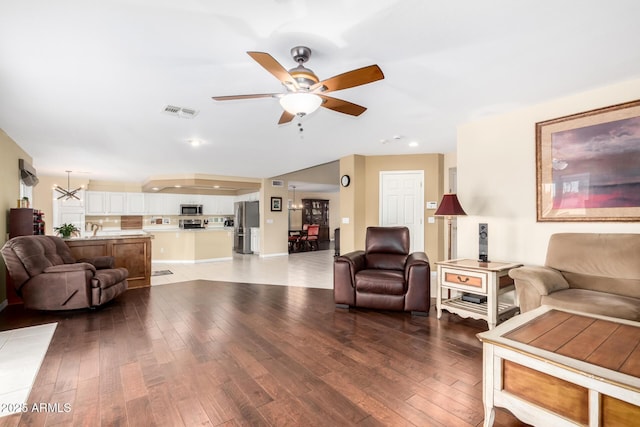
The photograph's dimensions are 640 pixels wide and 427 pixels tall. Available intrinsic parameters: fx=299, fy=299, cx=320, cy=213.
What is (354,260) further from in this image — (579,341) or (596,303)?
(579,341)

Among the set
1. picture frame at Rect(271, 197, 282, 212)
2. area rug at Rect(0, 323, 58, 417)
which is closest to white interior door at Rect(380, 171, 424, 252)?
picture frame at Rect(271, 197, 282, 212)

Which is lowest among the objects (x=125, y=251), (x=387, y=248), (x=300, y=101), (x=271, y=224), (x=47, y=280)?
(x=47, y=280)

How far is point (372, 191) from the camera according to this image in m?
5.73

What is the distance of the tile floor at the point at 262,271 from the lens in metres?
5.45

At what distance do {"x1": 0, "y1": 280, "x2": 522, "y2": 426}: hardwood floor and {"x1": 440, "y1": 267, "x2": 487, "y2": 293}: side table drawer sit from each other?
1.32 feet

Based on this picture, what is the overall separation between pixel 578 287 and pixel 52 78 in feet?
16.3

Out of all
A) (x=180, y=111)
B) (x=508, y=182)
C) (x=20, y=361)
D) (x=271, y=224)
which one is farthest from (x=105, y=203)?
(x=508, y=182)

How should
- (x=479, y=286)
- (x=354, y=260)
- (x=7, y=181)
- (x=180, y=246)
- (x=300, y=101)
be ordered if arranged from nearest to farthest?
(x=300, y=101) → (x=479, y=286) → (x=354, y=260) → (x=7, y=181) → (x=180, y=246)

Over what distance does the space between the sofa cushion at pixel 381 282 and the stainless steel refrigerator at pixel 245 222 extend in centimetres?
611

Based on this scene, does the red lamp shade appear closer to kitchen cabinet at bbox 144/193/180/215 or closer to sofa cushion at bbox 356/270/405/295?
sofa cushion at bbox 356/270/405/295

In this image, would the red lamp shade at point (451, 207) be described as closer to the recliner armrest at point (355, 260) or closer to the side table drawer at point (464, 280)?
the side table drawer at point (464, 280)

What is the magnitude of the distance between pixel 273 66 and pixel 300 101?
0.35 m

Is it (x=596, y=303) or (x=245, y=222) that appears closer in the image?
(x=596, y=303)

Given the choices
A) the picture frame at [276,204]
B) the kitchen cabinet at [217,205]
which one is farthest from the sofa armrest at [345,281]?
the kitchen cabinet at [217,205]
